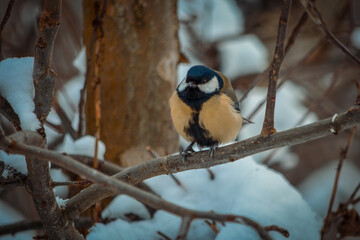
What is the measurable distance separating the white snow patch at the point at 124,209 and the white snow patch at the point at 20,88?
28.3 inches

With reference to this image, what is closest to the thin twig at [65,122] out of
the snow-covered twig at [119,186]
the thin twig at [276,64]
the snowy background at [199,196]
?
the snowy background at [199,196]

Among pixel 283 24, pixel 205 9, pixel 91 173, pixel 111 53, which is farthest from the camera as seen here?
pixel 205 9

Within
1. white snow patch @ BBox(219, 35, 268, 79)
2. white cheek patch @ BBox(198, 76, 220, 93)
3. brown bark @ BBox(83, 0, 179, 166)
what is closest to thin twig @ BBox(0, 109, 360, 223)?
white cheek patch @ BBox(198, 76, 220, 93)

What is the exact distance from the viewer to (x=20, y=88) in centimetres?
117

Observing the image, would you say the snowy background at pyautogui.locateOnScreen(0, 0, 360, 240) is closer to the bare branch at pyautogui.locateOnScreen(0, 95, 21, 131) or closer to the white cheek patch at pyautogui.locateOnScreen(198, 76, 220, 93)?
the bare branch at pyautogui.locateOnScreen(0, 95, 21, 131)

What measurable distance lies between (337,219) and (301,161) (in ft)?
8.12

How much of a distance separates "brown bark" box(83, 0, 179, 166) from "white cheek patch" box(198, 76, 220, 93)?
41 cm

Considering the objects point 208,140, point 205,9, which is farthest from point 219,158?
point 205,9

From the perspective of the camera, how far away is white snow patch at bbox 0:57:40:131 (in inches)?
43.5

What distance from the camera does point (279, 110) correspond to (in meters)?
3.70

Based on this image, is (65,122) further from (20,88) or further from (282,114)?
(282,114)

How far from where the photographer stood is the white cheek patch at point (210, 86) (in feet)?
5.18

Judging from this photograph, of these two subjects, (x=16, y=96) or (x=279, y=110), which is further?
(x=279, y=110)

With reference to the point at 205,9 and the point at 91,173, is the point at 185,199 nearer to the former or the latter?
the point at 91,173
